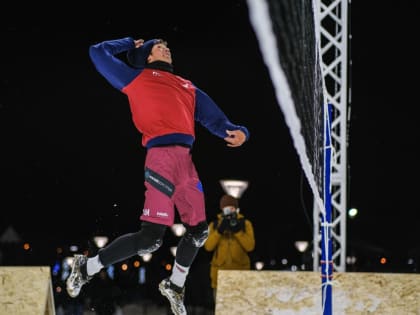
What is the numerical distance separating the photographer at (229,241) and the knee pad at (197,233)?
73 centimetres

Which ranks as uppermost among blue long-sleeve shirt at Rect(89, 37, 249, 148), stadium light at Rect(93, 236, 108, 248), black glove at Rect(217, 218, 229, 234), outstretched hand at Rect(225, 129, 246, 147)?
blue long-sleeve shirt at Rect(89, 37, 249, 148)

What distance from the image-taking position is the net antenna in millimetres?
2514

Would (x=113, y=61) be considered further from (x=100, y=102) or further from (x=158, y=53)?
(x=100, y=102)

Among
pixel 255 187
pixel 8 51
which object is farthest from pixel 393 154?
pixel 8 51

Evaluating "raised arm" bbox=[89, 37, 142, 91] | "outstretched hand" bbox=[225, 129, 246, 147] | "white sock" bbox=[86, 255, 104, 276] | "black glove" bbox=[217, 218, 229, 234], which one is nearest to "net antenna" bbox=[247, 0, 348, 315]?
"outstretched hand" bbox=[225, 129, 246, 147]

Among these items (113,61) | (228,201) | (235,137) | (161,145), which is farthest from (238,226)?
(113,61)

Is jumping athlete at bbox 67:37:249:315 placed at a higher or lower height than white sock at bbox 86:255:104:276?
higher

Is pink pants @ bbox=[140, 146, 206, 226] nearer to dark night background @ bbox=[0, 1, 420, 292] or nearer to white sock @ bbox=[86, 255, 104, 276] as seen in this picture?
white sock @ bbox=[86, 255, 104, 276]

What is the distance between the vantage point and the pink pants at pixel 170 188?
17.5 feet

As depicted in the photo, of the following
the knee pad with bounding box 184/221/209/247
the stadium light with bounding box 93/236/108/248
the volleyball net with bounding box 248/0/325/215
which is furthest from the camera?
the stadium light with bounding box 93/236/108/248

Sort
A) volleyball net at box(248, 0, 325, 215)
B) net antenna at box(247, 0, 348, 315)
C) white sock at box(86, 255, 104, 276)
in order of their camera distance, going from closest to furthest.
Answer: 1. volleyball net at box(248, 0, 325, 215)
2. net antenna at box(247, 0, 348, 315)
3. white sock at box(86, 255, 104, 276)

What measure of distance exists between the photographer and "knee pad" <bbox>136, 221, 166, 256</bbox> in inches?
41.0

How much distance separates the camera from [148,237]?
17.3 ft

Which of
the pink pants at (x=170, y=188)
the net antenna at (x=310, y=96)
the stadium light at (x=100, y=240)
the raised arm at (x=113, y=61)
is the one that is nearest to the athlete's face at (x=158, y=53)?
the raised arm at (x=113, y=61)
